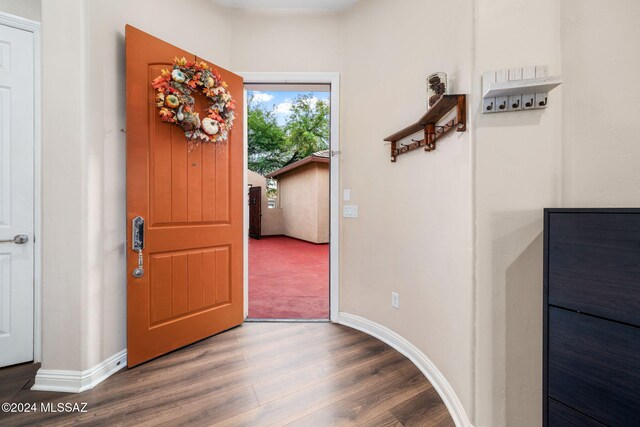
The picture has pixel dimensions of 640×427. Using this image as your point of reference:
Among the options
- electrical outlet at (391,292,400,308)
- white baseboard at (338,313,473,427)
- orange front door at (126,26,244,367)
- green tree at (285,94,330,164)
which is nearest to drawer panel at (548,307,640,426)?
white baseboard at (338,313,473,427)

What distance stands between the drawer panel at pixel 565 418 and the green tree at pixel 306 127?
15.3 metres

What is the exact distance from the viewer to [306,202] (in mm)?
9594

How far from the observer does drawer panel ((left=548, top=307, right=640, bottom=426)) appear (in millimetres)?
848

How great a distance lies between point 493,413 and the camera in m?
1.24

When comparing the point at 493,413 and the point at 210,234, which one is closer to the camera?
the point at 493,413

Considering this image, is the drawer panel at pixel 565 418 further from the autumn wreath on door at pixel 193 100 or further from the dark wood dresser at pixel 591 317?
the autumn wreath on door at pixel 193 100

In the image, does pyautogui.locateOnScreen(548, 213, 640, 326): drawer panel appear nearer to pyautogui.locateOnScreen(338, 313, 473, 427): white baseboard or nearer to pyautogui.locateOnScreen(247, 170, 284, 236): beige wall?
pyautogui.locateOnScreen(338, 313, 473, 427): white baseboard

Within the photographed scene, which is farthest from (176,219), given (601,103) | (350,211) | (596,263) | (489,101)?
(601,103)

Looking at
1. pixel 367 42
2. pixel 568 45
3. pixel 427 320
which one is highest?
pixel 367 42

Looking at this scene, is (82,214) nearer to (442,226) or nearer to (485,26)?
(442,226)

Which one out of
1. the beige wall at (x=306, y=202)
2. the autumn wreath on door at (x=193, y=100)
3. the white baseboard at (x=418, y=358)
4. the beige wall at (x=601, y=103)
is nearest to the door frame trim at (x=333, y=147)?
the white baseboard at (x=418, y=358)

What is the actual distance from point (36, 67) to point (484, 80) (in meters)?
2.91

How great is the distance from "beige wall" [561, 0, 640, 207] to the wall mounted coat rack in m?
0.42

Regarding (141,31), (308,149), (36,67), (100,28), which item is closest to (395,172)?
(141,31)
